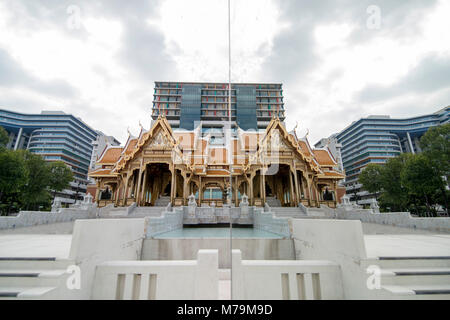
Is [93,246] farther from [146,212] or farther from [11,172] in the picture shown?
[11,172]

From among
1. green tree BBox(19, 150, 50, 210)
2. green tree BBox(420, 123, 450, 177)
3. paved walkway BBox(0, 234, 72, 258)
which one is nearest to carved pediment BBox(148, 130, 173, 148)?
paved walkway BBox(0, 234, 72, 258)

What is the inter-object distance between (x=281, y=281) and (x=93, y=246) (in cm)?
256

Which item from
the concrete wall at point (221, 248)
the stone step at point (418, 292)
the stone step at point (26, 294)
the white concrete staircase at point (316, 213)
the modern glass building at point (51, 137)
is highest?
the modern glass building at point (51, 137)

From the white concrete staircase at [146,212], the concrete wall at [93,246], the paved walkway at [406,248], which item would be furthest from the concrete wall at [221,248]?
the white concrete staircase at [146,212]

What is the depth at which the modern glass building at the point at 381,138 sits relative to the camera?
5623 centimetres

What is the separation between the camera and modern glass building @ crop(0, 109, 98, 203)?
5303 centimetres

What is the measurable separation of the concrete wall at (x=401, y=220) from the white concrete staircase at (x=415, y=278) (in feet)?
29.0

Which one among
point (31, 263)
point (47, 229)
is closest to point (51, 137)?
point (47, 229)

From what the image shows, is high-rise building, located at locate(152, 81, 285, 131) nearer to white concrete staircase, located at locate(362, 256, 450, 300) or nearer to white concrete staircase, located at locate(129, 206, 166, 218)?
white concrete staircase, located at locate(129, 206, 166, 218)

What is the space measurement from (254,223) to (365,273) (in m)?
10.0

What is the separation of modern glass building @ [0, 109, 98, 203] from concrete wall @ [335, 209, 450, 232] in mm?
65899

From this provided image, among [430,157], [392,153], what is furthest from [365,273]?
[392,153]

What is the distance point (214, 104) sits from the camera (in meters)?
49.3

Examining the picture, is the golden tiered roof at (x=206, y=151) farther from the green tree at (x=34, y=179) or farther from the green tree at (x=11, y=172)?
the green tree at (x=34, y=179)
